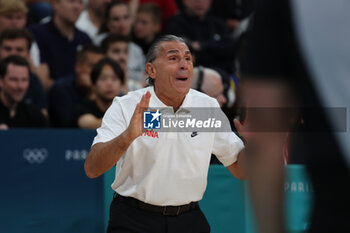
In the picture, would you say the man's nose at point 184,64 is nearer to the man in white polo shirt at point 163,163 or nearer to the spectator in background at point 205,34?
the man in white polo shirt at point 163,163

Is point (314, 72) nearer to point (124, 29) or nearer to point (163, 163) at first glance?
point (163, 163)

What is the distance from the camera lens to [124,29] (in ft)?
30.0

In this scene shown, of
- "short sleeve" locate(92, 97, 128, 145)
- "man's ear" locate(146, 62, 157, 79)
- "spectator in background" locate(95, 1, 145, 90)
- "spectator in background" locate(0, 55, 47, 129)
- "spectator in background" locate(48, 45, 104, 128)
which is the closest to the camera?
"short sleeve" locate(92, 97, 128, 145)

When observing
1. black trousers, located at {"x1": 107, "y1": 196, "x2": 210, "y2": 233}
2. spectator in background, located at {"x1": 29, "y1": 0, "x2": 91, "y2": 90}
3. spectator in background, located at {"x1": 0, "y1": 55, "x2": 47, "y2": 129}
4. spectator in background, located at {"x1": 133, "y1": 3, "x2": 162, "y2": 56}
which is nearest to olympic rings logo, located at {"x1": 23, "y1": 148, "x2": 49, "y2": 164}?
spectator in background, located at {"x1": 0, "y1": 55, "x2": 47, "y2": 129}

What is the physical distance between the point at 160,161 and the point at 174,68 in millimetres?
647

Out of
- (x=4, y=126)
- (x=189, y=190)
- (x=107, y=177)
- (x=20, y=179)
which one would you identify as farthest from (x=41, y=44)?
(x=189, y=190)

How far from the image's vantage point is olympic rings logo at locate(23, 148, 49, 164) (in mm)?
6246

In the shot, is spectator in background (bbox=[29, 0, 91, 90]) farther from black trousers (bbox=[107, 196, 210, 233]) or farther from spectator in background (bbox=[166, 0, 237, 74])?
black trousers (bbox=[107, 196, 210, 233])

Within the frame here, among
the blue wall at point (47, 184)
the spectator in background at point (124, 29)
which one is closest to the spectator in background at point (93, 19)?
the spectator in background at point (124, 29)

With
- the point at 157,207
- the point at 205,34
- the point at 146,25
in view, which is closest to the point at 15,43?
the point at 146,25

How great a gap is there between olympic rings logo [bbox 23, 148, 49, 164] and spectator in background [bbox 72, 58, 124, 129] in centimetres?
77

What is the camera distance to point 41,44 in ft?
28.0

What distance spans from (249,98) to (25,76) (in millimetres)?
6347

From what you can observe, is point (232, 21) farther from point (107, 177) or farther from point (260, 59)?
point (260, 59)
